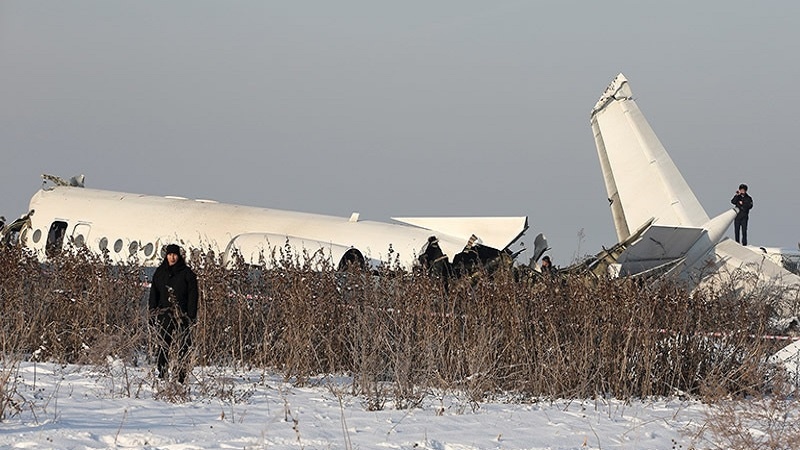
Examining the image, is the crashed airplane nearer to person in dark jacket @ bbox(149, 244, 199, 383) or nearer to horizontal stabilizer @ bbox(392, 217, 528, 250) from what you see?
horizontal stabilizer @ bbox(392, 217, 528, 250)

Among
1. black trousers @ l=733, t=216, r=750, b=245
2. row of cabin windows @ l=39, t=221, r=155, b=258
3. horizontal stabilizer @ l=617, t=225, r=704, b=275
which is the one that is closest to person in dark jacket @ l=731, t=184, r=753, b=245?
black trousers @ l=733, t=216, r=750, b=245

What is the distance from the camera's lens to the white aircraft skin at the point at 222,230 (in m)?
21.5

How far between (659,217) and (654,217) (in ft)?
0.35

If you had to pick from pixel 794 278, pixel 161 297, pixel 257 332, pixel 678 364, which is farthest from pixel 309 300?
pixel 794 278

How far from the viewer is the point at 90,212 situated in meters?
25.2

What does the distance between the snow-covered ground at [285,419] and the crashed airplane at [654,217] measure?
8761 mm

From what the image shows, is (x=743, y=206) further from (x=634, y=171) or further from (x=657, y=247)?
(x=657, y=247)

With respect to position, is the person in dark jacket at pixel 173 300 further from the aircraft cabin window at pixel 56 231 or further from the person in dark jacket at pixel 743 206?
the person in dark jacket at pixel 743 206

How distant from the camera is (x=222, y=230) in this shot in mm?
23578

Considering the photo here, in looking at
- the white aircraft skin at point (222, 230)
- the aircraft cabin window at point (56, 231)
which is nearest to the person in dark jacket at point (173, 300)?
the white aircraft skin at point (222, 230)

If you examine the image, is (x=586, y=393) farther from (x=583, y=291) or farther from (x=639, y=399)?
(x=583, y=291)

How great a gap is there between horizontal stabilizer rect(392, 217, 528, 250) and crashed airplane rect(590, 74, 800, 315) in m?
1.80

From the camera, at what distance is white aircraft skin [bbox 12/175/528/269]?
70.5 ft

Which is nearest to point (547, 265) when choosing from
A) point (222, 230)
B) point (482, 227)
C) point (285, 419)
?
point (482, 227)
